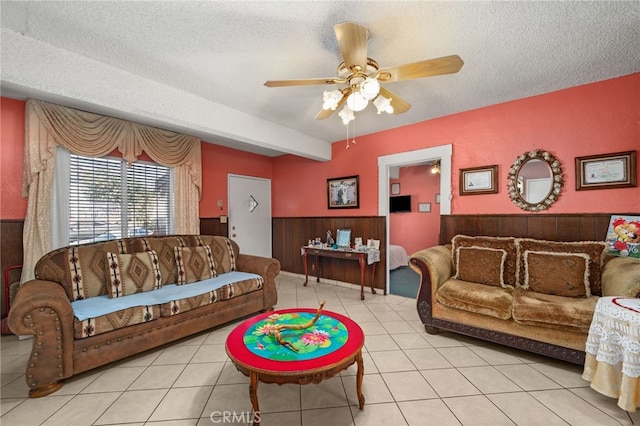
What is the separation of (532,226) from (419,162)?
60.7 inches

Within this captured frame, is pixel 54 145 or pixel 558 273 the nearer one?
pixel 558 273

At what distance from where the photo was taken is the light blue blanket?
205 cm

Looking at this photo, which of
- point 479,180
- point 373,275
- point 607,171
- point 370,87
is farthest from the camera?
point 373,275

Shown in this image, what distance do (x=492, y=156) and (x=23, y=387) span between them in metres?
4.80

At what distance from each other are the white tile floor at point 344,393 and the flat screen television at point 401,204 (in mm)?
4297

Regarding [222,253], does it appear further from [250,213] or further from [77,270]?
[250,213]

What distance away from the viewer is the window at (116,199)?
117 inches

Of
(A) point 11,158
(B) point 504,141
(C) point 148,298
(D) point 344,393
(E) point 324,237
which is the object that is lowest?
(D) point 344,393

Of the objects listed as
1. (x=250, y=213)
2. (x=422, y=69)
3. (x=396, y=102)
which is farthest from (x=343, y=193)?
(x=422, y=69)

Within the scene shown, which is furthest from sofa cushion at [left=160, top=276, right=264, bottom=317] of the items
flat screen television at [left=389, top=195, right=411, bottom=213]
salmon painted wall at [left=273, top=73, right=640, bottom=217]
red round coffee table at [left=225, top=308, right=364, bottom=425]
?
flat screen television at [left=389, top=195, right=411, bottom=213]

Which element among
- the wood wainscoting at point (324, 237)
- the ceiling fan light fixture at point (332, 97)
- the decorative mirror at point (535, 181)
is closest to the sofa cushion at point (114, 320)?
the ceiling fan light fixture at point (332, 97)

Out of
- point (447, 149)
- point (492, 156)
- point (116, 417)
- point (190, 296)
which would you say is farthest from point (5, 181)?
point (492, 156)

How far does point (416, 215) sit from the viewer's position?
6.36 m

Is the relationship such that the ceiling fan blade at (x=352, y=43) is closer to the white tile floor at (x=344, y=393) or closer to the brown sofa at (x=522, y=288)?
the brown sofa at (x=522, y=288)
